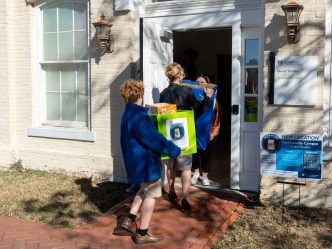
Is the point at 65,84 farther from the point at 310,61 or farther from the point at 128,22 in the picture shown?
the point at 310,61

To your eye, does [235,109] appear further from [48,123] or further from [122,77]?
[48,123]

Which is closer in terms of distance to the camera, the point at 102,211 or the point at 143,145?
the point at 143,145

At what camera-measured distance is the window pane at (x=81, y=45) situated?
7445 millimetres

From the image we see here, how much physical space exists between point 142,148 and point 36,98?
4.16m

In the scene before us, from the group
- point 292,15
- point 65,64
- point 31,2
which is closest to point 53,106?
point 65,64

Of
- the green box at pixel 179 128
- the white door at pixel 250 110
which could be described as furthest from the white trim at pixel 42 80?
the green box at pixel 179 128

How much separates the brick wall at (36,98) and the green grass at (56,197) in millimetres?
320

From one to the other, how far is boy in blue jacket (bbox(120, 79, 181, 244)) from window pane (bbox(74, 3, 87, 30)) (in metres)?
3.27

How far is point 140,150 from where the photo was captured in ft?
14.7

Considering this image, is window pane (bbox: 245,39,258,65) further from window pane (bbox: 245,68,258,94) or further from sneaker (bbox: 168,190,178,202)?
sneaker (bbox: 168,190,178,202)

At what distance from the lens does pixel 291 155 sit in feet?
17.9

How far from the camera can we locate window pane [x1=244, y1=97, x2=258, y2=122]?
631cm

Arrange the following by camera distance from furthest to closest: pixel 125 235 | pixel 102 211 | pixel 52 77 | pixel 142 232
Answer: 1. pixel 52 77
2. pixel 102 211
3. pixel 125 235
4. pixel 142 232

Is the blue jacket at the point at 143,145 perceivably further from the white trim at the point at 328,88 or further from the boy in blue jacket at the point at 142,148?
the white trim at the point at 328,88
